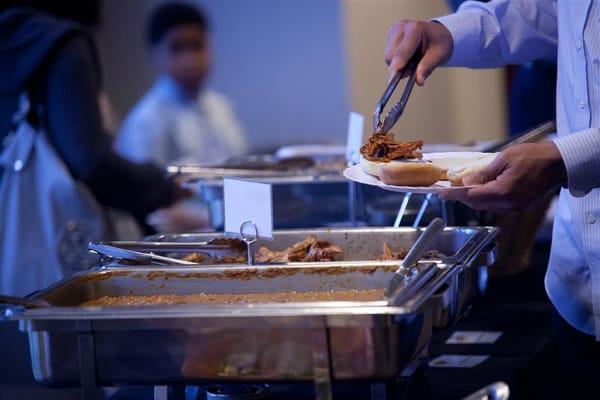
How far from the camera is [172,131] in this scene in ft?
12.6

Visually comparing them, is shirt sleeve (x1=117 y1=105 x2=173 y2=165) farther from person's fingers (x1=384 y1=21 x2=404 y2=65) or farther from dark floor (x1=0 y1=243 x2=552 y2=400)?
person's fingers (x1=384 y1=21 x2=404 y2=65)

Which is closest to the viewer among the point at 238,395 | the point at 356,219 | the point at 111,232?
the point at 238,395

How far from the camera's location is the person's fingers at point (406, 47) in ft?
4.53

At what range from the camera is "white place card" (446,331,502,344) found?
153 cm

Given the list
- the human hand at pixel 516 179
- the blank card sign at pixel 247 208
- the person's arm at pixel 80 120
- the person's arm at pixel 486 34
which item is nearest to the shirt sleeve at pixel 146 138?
the person's arm at pixel 80 120

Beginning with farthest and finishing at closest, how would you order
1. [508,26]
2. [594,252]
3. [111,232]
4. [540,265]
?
[111,232], [540,265], [508,26], [594,252]

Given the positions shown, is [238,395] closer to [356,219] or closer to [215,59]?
[356,219]

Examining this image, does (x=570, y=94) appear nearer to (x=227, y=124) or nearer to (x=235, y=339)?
(x=235, y=339)

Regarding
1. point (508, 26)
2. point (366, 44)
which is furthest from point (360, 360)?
point (366, 44)

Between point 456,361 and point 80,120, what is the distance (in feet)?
3.97

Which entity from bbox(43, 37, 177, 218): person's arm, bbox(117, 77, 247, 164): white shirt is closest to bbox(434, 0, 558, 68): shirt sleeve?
bbox(43, 37, 177, 218): person's arm

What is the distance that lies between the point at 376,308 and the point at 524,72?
5.52ft

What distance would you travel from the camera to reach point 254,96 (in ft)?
15.9

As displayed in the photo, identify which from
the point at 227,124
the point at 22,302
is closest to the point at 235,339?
the point at 22,302
